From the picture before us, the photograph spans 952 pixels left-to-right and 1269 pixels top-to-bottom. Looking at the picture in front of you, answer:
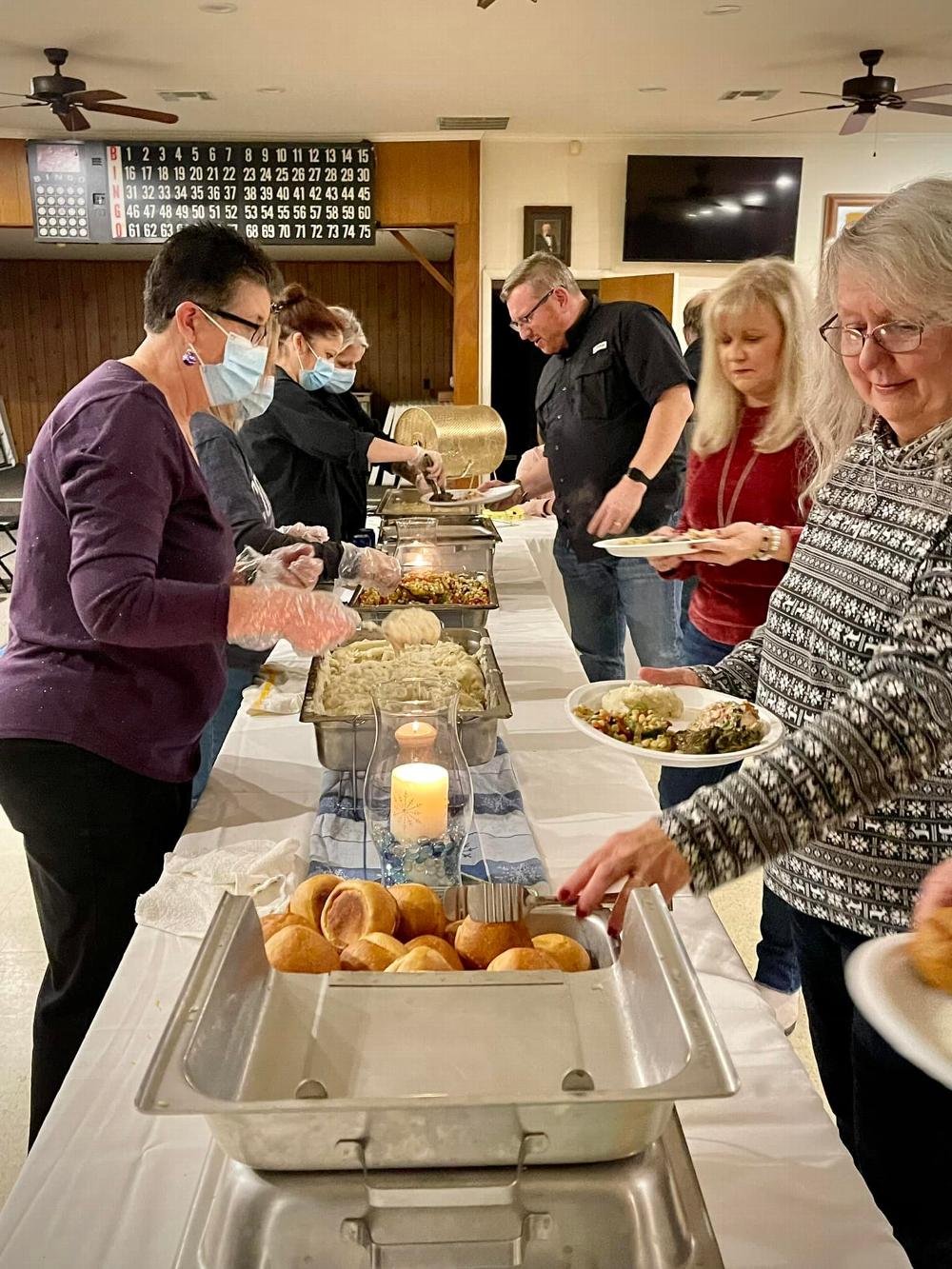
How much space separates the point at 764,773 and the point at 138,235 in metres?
5.87

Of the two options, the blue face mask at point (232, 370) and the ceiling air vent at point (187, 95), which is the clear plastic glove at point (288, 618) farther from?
the ceiling air vent at point (187, 95)

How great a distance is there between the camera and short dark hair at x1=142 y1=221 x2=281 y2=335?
1.53 metres

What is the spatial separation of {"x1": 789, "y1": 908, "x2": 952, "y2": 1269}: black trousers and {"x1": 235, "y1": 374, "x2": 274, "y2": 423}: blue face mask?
1260 mm

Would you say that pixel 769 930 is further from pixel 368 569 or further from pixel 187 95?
pixel 187 95

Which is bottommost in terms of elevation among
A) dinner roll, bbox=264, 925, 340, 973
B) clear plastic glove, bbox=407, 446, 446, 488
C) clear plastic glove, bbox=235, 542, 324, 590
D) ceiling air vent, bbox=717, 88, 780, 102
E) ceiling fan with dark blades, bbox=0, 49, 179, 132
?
dinner roll, bbox=264, 925, 340, 973

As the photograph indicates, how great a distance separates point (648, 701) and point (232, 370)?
822 mm

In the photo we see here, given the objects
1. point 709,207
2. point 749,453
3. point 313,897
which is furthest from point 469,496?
point 709,207

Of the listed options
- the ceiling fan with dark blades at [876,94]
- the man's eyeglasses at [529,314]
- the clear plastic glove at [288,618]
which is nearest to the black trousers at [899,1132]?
the clear plastic glove at [288,618]

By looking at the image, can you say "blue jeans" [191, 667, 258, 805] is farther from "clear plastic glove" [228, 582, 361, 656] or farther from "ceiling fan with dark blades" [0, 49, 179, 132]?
"ceiling fan with dark blades" [0, 49, 179, 132]

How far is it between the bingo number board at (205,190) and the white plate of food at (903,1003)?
581 centimetres

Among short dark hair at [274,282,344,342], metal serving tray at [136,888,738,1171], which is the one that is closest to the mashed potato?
metal serving tray at [136,888,738,1171]

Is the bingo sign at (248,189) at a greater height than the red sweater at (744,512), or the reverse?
the bingo sign at (248,189)

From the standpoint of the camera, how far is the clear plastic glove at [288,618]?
1.41m

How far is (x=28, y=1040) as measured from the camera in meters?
2.05
